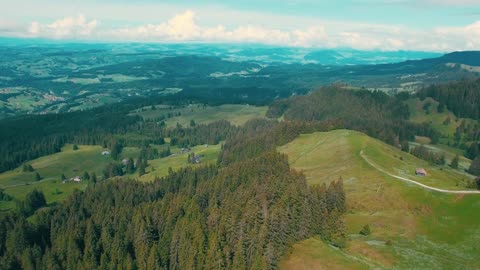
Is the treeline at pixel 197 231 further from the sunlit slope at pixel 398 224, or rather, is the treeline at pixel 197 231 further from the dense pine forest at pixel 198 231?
the sunlit slope at pixel 398 224

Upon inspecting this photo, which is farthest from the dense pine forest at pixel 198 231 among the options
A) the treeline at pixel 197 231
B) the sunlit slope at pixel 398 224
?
the sunlit slope at pixel 398 224

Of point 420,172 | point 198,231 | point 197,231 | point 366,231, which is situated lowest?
point 197,231

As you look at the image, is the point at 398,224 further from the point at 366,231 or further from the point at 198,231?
the point at 198,231

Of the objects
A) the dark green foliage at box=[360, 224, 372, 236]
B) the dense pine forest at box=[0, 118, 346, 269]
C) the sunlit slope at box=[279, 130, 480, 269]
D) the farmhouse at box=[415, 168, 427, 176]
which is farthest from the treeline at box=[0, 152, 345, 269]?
the farmhouse at box=[415, 168, 427, 176]

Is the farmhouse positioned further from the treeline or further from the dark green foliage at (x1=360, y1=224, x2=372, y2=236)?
the dark green foliage at (x1=360, y1=224, x2=372, y2=236)

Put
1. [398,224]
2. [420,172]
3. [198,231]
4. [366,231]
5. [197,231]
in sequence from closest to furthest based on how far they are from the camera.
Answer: [198,231], [197,231], [366,231], [398,224], [420,172]

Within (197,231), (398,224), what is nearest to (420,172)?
(398,224)

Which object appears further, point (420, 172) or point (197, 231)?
point (420, 172)
